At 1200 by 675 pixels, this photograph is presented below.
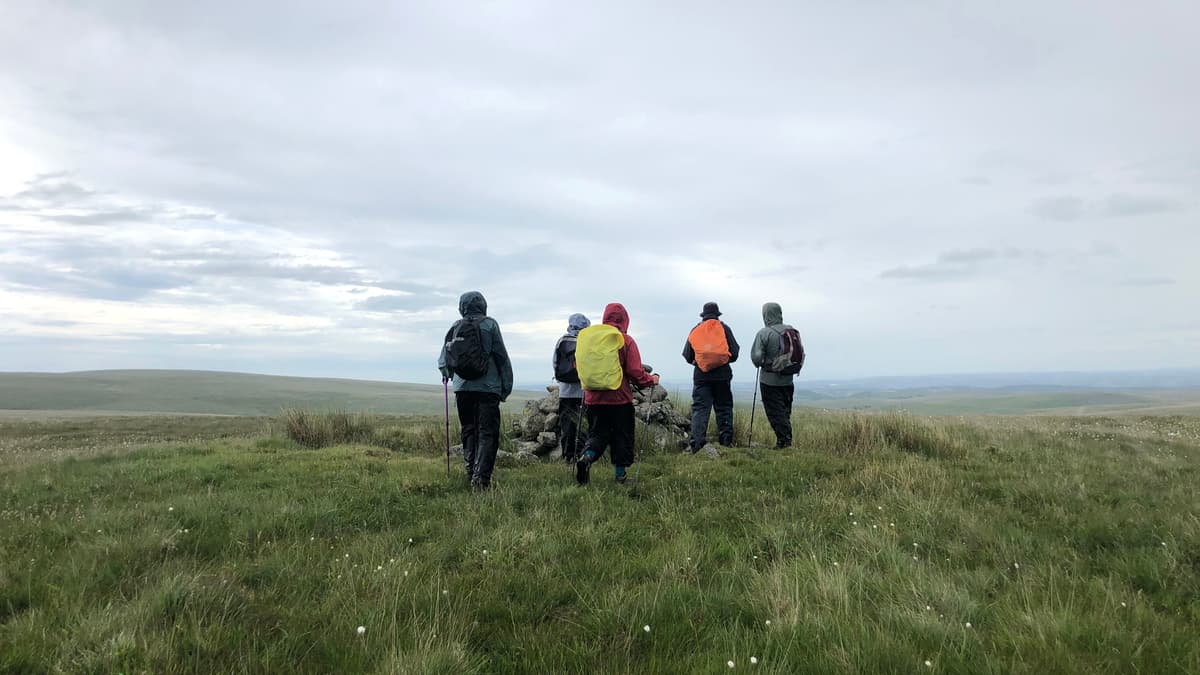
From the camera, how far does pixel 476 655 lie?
3316 mm

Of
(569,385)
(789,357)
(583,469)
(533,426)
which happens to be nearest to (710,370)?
(789,357)

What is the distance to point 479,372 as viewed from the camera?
815 centimetres

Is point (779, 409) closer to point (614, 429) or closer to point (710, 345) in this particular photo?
point (710, 345)

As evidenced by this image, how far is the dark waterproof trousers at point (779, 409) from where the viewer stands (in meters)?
11.4

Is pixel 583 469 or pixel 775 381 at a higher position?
pixel 775 381

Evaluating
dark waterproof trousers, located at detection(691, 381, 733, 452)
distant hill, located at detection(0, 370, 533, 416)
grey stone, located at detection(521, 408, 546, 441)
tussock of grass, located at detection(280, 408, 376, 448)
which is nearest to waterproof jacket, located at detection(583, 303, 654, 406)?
dark waterproof trousers, located at detection(691, 381, 733, 452)

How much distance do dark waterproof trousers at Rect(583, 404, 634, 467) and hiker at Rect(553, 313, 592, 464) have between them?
1013mm

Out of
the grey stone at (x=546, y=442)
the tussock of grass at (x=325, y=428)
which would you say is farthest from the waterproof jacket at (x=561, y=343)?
the tussock of grass at (x=325, y=428)

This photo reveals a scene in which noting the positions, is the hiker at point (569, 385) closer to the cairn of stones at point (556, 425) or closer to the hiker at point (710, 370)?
the cairn of stones at point (556, 425)

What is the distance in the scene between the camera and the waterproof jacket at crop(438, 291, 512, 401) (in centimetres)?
834

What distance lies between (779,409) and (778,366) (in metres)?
0.99

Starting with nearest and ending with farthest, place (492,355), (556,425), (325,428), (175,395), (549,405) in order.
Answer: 1. (492,355)
2. (556,425)
3. (549,405)
4. (325,428)
5. (175,395)

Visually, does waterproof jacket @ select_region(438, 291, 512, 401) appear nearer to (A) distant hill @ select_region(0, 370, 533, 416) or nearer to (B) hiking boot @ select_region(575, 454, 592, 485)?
(B) hiking boot @ select_region(575, 454, 592, 485)

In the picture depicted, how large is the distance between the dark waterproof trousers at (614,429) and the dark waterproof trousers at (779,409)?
13.2ft
